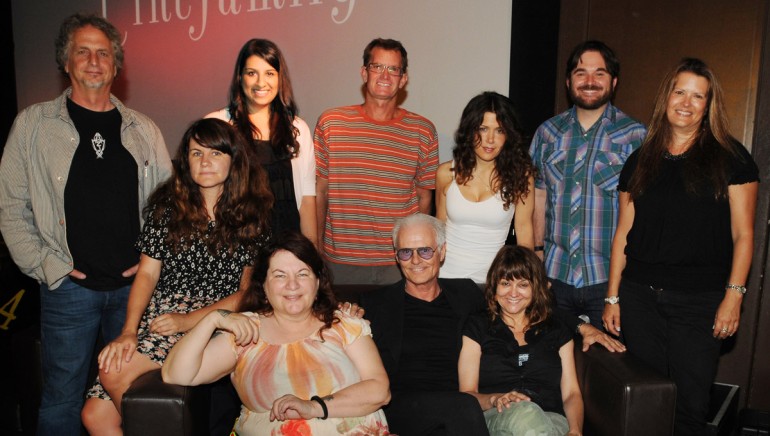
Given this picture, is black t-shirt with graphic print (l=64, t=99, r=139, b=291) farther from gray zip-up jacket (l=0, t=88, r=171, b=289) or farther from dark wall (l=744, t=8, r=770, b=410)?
dark wall (l=744, t=8, r=770, b=410)

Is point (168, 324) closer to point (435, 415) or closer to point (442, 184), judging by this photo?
point (435, 415)

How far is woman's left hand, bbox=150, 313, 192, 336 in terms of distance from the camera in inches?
90.7

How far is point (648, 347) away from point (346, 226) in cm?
158

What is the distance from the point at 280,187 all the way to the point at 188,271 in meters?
0.78

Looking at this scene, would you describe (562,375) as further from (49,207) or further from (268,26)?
(268,26)

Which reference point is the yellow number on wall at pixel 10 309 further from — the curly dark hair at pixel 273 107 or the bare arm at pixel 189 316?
the bare arm at pixel 189 316

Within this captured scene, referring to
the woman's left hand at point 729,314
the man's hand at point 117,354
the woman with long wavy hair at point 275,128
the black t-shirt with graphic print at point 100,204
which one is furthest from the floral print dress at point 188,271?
the woman's left hand at point 729,314

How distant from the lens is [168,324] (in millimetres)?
2303

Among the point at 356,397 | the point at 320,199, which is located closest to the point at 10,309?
the point at 320,199

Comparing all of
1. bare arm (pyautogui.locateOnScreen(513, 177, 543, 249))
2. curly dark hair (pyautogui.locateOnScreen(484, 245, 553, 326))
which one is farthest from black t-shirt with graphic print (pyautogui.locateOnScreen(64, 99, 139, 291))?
bare arm (pyautogui.locateOnScreen(513, 177, 543, 249))

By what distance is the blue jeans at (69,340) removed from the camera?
2.55m

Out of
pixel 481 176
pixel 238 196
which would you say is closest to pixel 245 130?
pixel 238 196

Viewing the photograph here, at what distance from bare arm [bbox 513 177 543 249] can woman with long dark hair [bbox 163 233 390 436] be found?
3.46 ft

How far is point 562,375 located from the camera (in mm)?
2494
